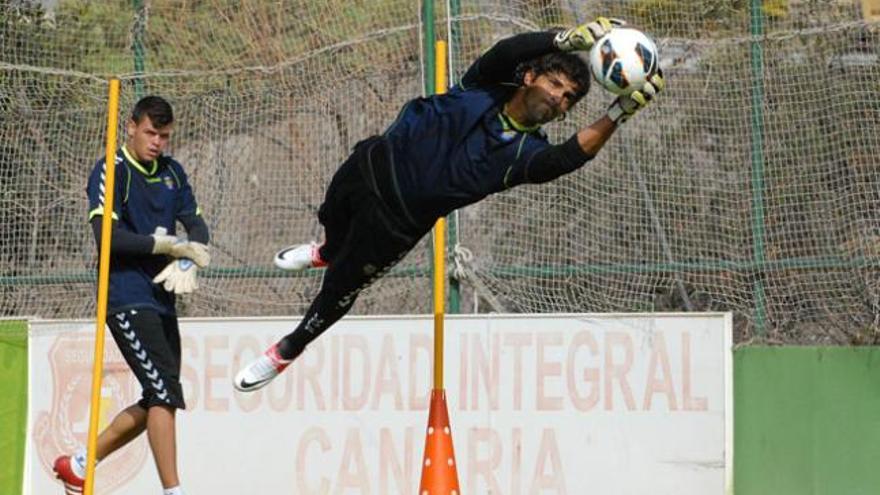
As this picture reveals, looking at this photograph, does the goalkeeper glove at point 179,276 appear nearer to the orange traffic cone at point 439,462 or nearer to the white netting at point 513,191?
the orange traffic cone at point 439,462

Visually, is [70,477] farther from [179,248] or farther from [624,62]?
[624,62]

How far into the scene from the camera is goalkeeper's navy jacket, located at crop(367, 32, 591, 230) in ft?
23.2

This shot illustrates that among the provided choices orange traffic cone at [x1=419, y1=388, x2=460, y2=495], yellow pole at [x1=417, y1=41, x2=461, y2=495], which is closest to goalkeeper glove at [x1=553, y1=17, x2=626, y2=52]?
yellow pole at [x1=417, y1=41, x2=461, y2=495]

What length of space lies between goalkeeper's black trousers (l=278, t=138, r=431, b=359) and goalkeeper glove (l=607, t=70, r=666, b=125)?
116cm

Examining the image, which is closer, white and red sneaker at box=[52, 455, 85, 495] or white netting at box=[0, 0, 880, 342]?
white and red sneaker at box=[52, 455, 85, 495]

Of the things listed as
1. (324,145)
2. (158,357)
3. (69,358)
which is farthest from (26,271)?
(158,357)

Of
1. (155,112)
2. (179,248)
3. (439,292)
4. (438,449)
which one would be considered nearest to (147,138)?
(155,112)

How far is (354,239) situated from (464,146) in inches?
30.1

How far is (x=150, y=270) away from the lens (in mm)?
8297

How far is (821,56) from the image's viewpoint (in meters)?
9.74

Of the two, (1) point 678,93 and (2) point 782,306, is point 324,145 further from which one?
(2) point 782,306

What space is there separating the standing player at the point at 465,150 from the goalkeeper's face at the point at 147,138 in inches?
41.1

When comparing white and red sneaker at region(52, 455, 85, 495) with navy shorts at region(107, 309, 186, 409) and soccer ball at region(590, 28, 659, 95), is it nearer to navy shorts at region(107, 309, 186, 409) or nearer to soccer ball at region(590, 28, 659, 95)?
navy shorts at region(107, 309, 186, 409)

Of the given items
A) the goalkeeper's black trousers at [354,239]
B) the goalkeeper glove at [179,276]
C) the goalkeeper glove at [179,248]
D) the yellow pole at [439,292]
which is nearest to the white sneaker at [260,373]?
the goalkeeper's black trousers at [354,239]
